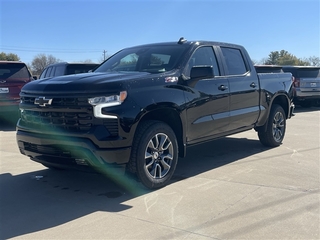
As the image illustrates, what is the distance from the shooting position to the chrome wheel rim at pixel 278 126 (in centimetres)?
737

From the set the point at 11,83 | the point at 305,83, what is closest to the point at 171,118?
the point at 11,83

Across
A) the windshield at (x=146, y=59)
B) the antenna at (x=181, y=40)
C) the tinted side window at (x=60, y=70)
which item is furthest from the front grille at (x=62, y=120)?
the tinted side window at (x=60, y=70)

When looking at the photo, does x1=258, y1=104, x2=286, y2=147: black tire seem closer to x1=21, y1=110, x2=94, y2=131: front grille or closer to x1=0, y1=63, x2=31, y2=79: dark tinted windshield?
x1=21, y1=110, x2=94, y2=131: front grille

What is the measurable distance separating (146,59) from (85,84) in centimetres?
158

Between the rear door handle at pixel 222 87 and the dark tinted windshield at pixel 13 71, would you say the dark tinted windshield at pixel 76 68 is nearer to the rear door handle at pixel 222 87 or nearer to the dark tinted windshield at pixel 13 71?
the dark tinted windshield at pixel 13 71

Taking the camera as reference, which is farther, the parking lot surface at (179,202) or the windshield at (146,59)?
the windshield at (146,59)

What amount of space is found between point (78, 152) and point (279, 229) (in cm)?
231

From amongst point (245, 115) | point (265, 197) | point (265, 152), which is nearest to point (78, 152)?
point (265, 197)

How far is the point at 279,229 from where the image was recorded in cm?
354

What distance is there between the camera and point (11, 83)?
10.6 m

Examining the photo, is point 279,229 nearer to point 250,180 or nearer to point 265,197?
point 265,197

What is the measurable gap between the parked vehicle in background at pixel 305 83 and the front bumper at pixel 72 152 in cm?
1255

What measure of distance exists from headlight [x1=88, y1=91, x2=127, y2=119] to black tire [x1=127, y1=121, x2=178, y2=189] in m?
0.48

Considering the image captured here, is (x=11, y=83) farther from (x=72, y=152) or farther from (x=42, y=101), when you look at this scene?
(x=72, y=152)
